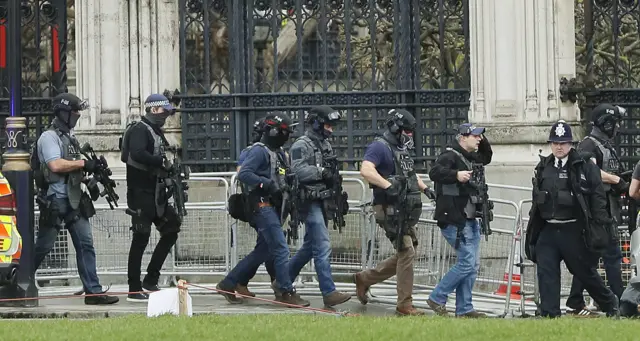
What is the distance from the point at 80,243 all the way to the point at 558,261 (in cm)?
456

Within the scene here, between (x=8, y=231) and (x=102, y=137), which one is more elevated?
(x=102, y=137)

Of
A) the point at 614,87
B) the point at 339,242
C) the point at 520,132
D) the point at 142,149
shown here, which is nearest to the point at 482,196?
the point at 339,242

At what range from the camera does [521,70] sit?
67.9 feet

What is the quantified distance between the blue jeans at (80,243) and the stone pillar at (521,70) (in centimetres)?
537

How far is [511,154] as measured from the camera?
2069 centimetres

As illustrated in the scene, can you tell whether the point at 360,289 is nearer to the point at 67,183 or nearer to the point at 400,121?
the point at 400,121

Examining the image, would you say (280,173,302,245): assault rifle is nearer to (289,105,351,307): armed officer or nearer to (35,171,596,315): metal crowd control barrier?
(289,105,351,307): armed officer

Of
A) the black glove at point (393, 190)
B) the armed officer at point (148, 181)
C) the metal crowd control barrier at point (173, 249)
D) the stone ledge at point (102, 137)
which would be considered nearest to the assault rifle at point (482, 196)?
the black glove at point (393, 190)

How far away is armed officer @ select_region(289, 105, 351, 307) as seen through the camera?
16.9m

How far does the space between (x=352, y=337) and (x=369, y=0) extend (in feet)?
30.1

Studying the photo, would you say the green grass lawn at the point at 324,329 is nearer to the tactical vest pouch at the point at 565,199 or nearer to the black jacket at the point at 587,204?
the black jacket at the point at 587,204

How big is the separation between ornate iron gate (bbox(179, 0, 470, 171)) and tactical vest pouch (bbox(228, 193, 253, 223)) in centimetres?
426

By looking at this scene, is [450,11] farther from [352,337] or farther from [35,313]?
[352,337]

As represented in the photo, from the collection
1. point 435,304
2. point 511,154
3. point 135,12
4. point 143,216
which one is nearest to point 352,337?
point 435,304
